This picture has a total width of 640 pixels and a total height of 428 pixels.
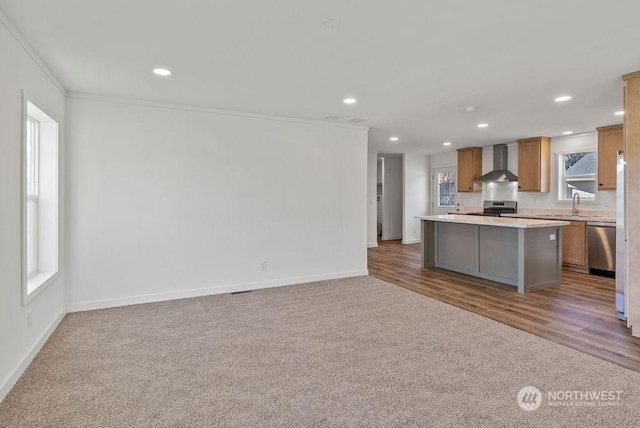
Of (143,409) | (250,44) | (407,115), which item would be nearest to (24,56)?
(250,44)

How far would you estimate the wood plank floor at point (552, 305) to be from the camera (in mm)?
2977

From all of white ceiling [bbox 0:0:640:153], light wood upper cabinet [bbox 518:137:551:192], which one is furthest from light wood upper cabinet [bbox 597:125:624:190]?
white ceiling [bbox 0:0:640:153]

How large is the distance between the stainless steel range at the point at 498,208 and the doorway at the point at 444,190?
1138 millimetres

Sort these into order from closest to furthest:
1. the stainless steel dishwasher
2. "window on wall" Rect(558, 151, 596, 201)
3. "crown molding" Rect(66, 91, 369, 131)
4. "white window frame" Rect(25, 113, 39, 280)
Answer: "white window frame" Rect(25, 113, 39, 280)
"crown molding" Rect(66, 91, 369, 131)
the stainless steel dishwasher
"window on wall" Rect(558, 151, 596, 201)

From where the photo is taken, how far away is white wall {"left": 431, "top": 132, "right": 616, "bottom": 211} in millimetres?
6156

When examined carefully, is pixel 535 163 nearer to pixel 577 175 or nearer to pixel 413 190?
pixel 577 175

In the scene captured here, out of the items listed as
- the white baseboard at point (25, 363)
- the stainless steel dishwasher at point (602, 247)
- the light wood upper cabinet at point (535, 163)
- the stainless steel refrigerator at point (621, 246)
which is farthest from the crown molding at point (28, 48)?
the light wood upper cabinet at point (535, 163)

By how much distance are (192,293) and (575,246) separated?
6038 mm

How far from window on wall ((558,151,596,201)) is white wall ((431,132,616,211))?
95mm

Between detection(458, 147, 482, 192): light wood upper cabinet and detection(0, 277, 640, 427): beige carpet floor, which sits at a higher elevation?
detection(458, 147, 482, 192): light wood upper cabinet

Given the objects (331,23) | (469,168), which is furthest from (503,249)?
(331,23)

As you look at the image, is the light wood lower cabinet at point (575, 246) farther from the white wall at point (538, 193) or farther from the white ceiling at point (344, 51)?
the white ceiling at point (344, 51)

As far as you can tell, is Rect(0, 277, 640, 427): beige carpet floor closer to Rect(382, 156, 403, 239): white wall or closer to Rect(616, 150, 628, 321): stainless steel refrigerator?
Rect(616, 150, 628, 321): stainless steel refrigerator

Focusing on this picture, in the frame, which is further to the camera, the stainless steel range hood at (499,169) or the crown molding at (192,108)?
the stainless steel range hood at (499,169)
